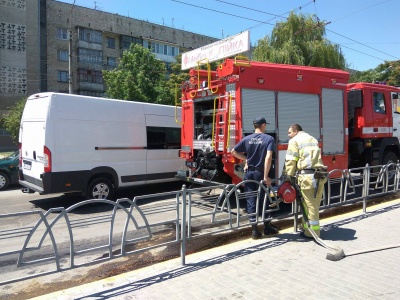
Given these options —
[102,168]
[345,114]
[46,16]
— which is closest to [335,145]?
[345,114]

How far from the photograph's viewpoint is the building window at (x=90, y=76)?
4131 cm

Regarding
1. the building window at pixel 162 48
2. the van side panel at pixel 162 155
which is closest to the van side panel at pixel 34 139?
the van side panel at pixel 162 155

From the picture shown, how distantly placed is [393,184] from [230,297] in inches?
247

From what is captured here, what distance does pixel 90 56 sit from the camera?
42.6m

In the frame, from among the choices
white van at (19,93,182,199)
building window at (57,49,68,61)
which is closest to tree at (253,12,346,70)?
white van at (19,93,182,199)

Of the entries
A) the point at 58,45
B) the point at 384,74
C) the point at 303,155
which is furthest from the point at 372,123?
the point at 58,45

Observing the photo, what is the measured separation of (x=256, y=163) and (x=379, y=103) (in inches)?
247

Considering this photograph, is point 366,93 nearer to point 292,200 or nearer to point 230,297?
point 292,200

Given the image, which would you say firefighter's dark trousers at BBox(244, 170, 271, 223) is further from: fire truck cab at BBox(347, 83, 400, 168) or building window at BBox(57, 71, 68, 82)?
building window at BBox(57, 71, 68, 82)

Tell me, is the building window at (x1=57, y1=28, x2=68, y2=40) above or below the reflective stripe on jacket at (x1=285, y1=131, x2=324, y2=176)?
above

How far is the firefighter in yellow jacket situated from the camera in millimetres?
5240

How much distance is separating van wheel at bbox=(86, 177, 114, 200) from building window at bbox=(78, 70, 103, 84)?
3560cm

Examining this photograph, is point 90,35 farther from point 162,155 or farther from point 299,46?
point 162,155

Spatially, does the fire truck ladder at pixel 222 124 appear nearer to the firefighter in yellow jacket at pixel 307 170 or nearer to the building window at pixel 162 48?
the firefighter in yellow jacket at pixel 307 170
